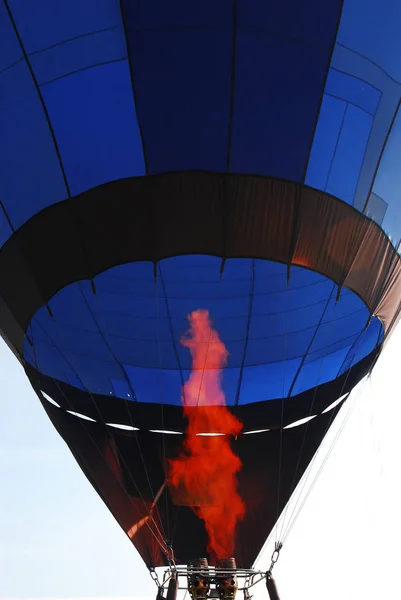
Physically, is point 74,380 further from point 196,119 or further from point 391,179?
point 391,179

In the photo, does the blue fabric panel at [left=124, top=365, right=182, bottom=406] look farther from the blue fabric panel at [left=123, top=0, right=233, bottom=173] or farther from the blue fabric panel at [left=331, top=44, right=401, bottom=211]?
the blue fabric panel at [left=331, top=44, right=401, bottom=211]

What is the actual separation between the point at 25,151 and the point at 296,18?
7.58 ft

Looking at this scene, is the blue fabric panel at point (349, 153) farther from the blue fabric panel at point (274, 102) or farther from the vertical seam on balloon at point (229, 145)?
the vertical seam on balloon at point (229, 145)

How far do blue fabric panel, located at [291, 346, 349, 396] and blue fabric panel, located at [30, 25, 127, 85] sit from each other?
3.42 metres

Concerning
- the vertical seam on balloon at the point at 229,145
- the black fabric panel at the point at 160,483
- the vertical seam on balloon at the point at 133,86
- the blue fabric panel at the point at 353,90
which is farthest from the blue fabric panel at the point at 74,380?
the blue fabric panel at the point at 353,90

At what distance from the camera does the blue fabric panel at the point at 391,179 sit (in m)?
6.54

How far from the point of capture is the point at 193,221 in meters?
6.22

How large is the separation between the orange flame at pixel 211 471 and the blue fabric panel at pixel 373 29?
11.3ft

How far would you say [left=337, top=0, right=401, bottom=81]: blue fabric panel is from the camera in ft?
19.4

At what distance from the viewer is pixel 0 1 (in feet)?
18.9

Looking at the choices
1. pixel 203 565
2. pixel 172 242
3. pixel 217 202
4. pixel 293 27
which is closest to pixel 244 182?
pixel 217 202

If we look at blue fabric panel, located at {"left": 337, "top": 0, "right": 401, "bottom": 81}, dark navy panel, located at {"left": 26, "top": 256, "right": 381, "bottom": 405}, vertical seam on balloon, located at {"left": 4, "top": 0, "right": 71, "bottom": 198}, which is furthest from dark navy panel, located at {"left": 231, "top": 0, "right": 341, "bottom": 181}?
vertical seam on balloon, located at {"left": 4, "top": 0, "right": 71, "bottom": 198}

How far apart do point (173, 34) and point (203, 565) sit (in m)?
4.11

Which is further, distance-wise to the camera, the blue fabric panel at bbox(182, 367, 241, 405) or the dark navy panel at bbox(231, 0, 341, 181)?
the blue fabric panel at bbox(182, 367, 241, 405)
